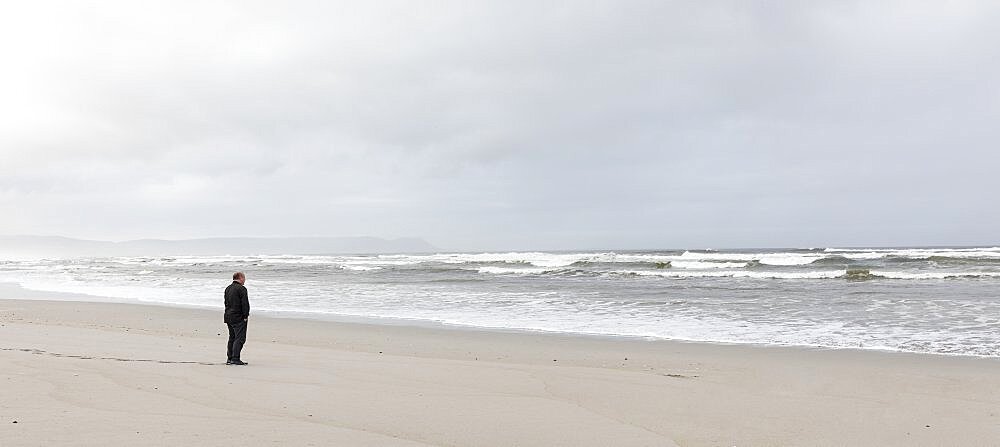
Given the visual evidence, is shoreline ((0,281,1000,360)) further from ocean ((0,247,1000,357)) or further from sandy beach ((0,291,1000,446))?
sandy beach ((0,291,1000,446))

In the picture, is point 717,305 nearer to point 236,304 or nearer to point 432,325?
point 432,325

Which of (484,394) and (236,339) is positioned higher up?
(236,339)

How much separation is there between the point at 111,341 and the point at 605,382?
7647 mm

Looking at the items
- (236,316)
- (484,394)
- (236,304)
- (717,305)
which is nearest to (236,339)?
(236,316)

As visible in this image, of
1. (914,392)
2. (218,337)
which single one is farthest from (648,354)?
(218,337)

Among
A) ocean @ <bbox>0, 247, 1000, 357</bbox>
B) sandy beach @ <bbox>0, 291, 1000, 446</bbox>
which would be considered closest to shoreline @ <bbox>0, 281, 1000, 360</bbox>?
ocean @ <bbox>0, 247, 1000, 357</bbox>

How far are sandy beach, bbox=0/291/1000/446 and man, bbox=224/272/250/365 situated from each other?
231 millimetres

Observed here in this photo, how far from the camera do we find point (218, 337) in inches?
428

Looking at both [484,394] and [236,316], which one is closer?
[484,394]

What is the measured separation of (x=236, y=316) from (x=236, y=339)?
1.18 ft

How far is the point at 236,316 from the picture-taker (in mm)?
7945

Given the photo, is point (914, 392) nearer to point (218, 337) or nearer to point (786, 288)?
point (218, 337)

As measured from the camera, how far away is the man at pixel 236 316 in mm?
7688

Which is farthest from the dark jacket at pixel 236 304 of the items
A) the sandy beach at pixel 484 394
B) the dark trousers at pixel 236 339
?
the sandy beach at pixel 484 394
